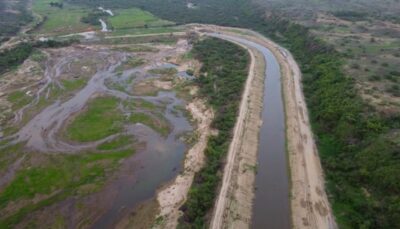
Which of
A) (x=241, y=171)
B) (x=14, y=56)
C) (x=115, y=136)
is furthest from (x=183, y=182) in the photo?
(x=14, y=56)

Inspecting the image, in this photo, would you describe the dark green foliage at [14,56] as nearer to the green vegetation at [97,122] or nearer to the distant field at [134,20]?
the green vegetation at [97,122]

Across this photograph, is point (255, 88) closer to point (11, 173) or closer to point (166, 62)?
point (166, 62)

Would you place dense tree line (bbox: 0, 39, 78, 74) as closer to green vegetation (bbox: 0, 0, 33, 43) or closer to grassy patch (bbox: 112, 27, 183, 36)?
green vegetation (bbox: 0, 0, 33, 43)

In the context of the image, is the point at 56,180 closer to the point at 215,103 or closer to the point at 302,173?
the point at 215,103

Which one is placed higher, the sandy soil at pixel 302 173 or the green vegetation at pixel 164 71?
the green vegetation at pixel 164 71

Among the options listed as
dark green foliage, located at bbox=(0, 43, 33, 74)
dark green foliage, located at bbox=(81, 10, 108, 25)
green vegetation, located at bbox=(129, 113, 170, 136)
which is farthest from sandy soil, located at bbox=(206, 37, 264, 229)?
dark green foliage, located at bbox=(81, 10, 108, 25)

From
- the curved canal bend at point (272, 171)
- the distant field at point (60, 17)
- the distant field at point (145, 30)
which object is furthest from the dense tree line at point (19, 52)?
the curved canal bend at point (272, 171)
